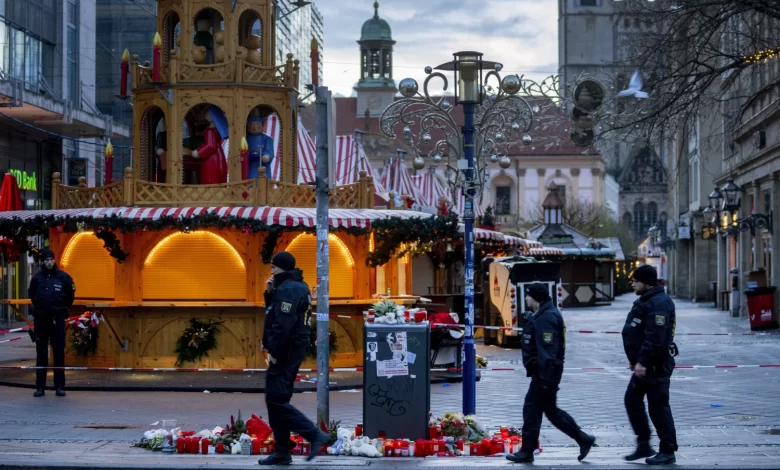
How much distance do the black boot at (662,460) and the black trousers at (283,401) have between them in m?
3.13

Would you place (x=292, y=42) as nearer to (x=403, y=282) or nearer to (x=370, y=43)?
(x=370, y=43)

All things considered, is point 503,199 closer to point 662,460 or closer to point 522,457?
point 522,457

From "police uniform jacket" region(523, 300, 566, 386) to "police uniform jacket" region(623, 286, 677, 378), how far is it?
2.15ft

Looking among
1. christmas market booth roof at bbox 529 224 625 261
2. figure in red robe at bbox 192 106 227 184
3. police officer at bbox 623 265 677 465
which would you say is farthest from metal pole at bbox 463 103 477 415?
christmas market booth roof at bbox 529 224 625 261

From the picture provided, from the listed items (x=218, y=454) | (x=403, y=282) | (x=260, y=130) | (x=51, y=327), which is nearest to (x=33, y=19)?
(x=403, y=282)

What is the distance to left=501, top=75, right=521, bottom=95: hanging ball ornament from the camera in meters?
19.5

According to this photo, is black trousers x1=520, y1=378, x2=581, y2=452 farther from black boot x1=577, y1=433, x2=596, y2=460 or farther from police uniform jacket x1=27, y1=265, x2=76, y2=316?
Answer: police uniform jacket x1=27, y1=265, x2=76, y2=316

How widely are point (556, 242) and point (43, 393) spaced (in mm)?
53341

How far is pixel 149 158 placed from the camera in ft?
77.0

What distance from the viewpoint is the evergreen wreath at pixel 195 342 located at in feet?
70.5

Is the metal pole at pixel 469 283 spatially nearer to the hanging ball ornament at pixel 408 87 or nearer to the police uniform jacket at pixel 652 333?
the police uniform jacket at pixel 652 333

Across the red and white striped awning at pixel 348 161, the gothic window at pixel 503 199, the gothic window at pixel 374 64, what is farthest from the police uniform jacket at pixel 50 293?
the gothic window at pixel 374 64

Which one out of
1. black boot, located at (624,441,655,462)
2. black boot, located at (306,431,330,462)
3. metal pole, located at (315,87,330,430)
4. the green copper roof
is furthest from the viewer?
the green copper roof

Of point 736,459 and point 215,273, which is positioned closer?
point 736,459
